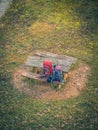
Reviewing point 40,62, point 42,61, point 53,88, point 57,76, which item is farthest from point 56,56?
point 53,88

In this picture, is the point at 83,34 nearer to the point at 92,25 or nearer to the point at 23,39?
the point at 92,25

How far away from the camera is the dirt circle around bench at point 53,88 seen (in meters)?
11.1

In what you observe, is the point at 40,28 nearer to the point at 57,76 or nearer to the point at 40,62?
the point at 40,62

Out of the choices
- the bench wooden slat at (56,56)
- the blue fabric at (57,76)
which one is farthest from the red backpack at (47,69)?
the bench wooden slat at (56,56)

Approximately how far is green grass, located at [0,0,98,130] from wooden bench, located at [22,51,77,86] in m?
0.74

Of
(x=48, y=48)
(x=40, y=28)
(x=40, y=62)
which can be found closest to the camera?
(x=40, y=62)

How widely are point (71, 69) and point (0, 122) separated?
3596 mm

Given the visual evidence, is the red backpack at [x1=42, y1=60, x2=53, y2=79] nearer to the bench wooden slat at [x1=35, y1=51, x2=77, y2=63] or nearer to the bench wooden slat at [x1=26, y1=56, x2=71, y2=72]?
the bench wooden slat at [x1=26, y1=56, x2=71, y2=72]

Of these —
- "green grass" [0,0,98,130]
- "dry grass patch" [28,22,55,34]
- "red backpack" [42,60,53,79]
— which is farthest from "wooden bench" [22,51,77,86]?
"dry grass patch" [28,22,55,34]

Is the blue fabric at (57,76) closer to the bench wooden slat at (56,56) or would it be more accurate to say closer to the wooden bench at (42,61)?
the wooden bench at (42,61)

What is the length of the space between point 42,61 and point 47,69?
781 mm

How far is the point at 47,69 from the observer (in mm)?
11195

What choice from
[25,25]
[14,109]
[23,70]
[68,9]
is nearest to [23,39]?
[25,25]

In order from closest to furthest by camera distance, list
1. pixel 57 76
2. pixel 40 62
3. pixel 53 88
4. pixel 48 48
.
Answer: pixel 57 76, pixel 53 88, pixel 40 62, pixel 48 48
